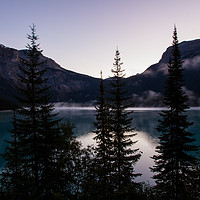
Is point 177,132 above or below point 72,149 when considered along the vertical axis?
above

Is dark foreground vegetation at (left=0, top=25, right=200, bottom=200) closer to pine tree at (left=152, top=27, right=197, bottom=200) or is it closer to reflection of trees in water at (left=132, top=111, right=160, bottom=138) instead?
pine tree at (left=152, top=27, right=197, bottom=200)

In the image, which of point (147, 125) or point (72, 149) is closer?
point (72, 149)

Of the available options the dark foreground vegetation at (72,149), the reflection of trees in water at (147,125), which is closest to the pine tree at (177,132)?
the dark foreground vegetation at (72,149)

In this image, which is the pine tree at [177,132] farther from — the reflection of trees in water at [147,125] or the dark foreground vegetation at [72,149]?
the reflection of trees in water at [147,125]

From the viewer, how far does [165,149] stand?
733 inches

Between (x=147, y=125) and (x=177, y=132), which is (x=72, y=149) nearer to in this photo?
(x=177, y=132)

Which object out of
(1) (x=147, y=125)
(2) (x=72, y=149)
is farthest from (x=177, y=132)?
(1) (x=147, y=125)

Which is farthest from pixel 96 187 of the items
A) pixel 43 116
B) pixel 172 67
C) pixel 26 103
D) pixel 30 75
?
pixel 172 67

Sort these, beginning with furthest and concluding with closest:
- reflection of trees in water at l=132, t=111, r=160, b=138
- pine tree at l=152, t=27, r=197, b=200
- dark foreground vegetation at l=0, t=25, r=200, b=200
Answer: reflection of trees in water at l=132, t=111, r=160, b=138 < pine tree at l=152, t=27, r=197, b=200 < dark foreground vegetation at l=0, t=25, r=200, b=200

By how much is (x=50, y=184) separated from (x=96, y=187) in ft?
18.3

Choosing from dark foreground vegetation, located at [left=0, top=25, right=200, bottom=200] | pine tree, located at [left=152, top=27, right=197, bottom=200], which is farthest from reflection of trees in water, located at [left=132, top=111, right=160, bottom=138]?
dark foreground vegetation, located at [left=0, top=25, right=200, bottom=200]

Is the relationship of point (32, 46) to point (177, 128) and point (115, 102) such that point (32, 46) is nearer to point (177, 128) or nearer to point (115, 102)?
point (115, 102)

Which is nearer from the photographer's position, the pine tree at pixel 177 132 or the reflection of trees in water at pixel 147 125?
the pine tree at pixel 177 132

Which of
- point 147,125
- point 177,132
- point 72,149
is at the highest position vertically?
point 177,132
